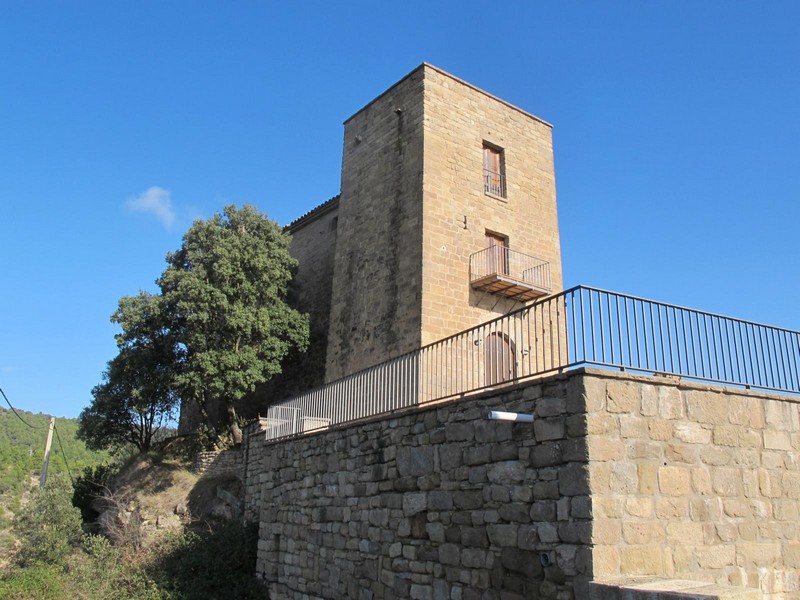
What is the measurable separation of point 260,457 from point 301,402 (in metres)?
2.93

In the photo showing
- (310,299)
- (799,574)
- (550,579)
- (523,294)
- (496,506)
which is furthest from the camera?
(310,299)

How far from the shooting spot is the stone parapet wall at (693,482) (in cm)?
582

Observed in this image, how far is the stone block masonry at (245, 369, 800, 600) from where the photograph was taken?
5.83 metres

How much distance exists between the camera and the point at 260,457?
14.2m

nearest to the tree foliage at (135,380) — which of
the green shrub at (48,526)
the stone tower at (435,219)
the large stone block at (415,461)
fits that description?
the green shrub at (48,526)

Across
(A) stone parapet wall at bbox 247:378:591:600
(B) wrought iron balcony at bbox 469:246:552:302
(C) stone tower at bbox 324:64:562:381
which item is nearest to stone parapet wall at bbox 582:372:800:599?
(A) stone parapet wall at bbox 247:378:591:600

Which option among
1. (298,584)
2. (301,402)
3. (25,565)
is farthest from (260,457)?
(25,565)

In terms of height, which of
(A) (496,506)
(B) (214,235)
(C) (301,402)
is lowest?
(A) (496,506)

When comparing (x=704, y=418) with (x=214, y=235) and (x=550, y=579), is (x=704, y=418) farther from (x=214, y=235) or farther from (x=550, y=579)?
(x=214, y=235)

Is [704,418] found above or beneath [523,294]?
beneath

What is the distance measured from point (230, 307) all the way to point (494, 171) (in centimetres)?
839

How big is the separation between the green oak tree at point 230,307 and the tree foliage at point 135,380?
0.44m

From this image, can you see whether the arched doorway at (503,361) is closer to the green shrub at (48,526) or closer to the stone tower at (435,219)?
the stone tower at (435,219)

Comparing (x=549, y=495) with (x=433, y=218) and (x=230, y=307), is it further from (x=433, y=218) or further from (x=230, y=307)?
(x=230, y=307)
